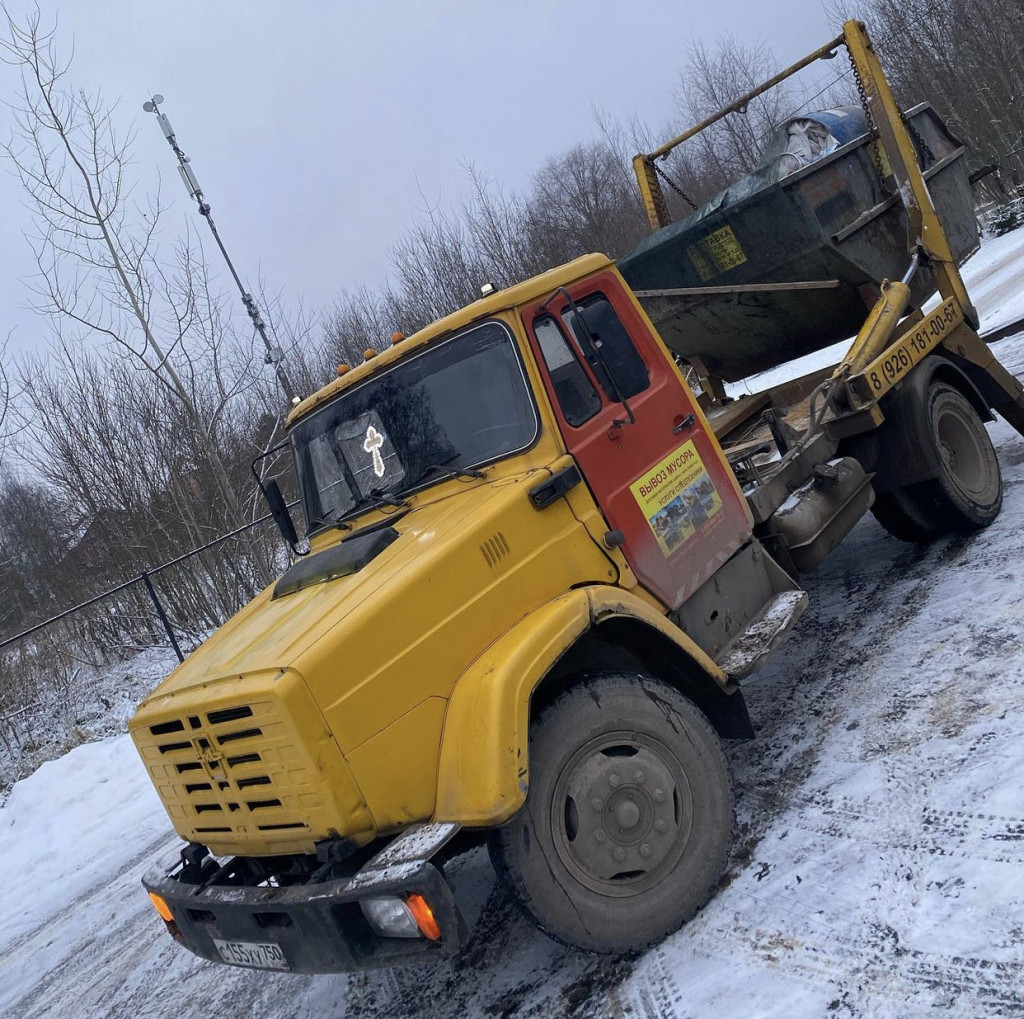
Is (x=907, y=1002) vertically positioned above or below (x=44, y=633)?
below

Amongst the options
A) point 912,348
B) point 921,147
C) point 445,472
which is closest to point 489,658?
point 445,472

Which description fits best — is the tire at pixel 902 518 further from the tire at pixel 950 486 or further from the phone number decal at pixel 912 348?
the phone number decal at pixel 912 348

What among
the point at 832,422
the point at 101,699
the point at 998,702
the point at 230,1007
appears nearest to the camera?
the point at 998,702

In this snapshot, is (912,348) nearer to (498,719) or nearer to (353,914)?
(498,719)

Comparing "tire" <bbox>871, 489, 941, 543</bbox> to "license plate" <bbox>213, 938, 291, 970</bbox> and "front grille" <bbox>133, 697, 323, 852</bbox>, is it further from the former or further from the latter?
"license plate" <bbox>213, 938, 291, 970</bbox>

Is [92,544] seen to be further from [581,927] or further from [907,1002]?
[907,1002]

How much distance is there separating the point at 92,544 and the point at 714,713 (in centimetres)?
1081

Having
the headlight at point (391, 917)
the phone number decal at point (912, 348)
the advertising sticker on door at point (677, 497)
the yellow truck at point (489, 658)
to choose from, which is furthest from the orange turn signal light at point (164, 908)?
the phone number decal at point (912, 348)

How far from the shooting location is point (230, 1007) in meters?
4.07

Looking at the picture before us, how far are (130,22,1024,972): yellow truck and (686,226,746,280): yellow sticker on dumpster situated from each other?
2228mm

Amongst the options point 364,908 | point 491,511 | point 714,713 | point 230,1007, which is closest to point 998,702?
point 714,713

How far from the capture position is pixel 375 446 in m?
4.12

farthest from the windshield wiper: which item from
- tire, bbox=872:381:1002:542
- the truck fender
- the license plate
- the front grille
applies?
tire, bbox=872:381:1002:542

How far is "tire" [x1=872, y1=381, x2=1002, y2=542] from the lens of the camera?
18.4 feet
